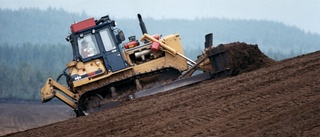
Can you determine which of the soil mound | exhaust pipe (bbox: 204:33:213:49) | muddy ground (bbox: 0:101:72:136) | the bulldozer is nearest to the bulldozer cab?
the bulldozer

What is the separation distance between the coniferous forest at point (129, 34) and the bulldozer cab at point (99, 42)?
58522 mm

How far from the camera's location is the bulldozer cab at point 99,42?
18938 millimetres

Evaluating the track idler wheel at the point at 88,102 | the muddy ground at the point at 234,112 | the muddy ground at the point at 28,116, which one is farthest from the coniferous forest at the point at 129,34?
the muddy ground at the point at 234,112

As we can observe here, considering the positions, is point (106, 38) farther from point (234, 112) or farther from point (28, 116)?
point (28, 116)

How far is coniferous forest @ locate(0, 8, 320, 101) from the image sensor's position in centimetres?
8462

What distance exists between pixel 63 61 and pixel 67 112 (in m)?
49.0

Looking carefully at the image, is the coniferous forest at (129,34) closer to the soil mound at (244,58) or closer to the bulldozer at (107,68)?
the bulldozer at (107,68)

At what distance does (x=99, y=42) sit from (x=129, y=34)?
89.2m

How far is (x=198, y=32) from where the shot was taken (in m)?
133

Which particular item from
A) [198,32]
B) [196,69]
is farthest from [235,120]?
[198,32]

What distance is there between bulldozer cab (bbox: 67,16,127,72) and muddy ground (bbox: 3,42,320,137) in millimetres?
4291

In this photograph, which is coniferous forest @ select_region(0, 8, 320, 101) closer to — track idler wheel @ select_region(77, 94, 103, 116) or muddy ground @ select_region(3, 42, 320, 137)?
track idler wheel @ select_region(77, 94, 103, 116)

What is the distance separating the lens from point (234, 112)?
10977 mm

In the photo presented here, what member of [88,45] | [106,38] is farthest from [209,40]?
[88,45]
